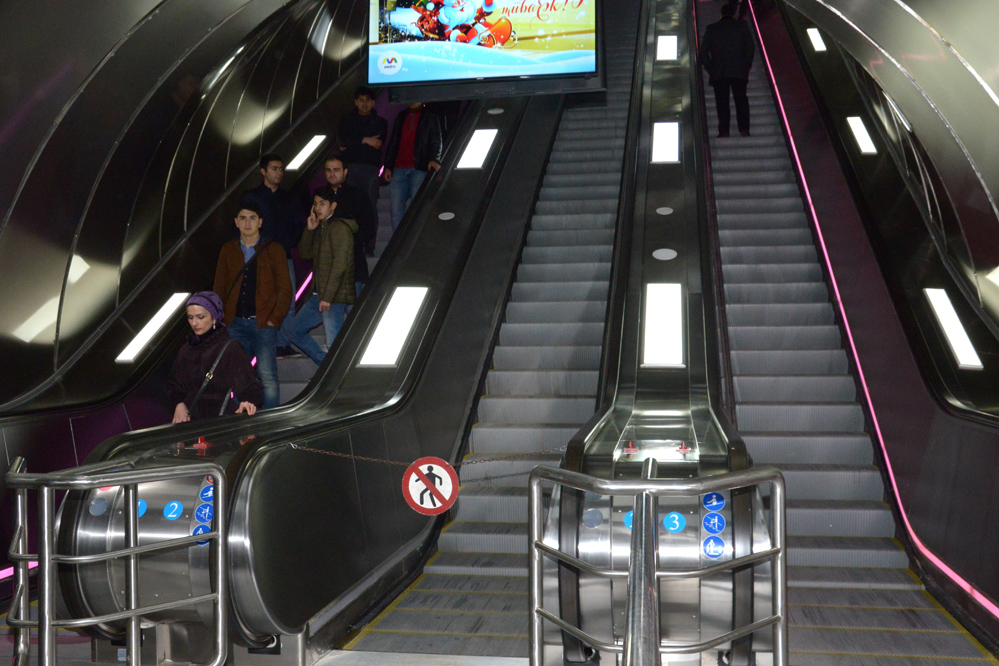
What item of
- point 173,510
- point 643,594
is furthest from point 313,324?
point 643,594

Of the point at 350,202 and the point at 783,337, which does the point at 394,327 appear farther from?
the point at 783,337

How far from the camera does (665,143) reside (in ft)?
28.5

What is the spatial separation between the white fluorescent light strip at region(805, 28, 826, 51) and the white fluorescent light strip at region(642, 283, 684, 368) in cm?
514

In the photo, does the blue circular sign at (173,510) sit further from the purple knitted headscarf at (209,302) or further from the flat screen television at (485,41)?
the flat screen television at (485,41)

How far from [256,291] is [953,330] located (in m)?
4.47

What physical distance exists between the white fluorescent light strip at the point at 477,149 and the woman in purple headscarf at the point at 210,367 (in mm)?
4053

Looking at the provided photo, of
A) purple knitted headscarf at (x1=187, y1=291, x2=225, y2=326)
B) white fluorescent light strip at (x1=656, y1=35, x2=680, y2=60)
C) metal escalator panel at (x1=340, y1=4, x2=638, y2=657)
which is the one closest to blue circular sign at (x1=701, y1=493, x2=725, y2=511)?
metal escalator panel at (x1=340, y1=4, x2=638, y2=657)

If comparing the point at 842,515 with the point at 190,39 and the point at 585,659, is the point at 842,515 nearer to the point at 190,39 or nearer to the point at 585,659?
the point at 585,659

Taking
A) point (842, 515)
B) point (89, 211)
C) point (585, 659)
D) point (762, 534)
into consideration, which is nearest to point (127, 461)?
point (585, 659)

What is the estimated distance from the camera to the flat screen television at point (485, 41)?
28.2 feet

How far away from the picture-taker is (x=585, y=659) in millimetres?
3697

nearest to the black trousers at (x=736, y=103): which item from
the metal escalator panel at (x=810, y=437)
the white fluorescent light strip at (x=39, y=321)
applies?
the metal escalator panel at (x=810, y=437)

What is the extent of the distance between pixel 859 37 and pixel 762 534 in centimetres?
315

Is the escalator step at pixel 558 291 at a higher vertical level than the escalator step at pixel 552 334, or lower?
higher
